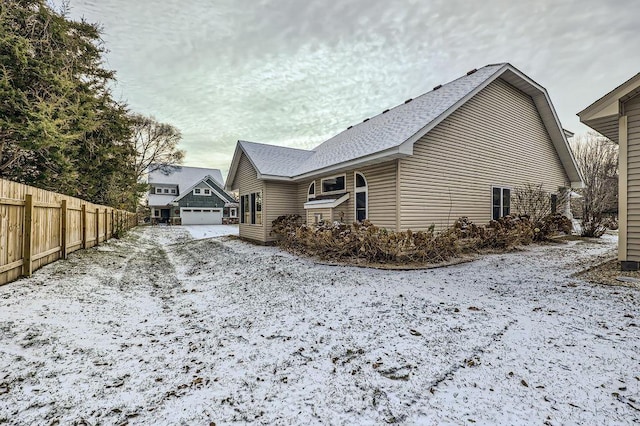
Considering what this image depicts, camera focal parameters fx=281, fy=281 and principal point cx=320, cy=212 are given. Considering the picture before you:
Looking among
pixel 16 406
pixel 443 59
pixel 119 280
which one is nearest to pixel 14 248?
pixel 119 280

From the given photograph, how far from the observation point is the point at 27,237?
4930 mm

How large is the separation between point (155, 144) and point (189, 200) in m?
7.23

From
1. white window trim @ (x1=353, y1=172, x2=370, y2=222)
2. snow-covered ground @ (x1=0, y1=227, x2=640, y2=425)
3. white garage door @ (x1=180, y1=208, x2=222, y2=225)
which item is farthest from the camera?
white garage door @ (x1=180, y1=208, x2=222, y2=225)

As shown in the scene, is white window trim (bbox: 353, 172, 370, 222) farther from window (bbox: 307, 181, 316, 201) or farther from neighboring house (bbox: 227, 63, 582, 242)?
window (bbox: 307, 181, 316, 201)

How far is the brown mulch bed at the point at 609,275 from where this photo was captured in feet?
17.1

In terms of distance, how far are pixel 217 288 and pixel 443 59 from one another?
1283 centimetres

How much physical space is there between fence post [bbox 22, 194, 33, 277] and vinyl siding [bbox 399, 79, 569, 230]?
8.38 meters

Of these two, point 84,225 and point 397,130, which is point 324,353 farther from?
point 84,225

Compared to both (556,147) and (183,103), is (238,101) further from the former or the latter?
(556,147)

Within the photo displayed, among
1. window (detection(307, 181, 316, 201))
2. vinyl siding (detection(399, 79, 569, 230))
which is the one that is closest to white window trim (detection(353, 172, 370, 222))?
vinyl siding (detection(399, 79, 569, 230))

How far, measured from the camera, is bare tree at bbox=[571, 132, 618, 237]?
42.6ft

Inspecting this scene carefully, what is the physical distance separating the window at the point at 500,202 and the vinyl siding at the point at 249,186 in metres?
9.85

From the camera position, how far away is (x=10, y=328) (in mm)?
3256

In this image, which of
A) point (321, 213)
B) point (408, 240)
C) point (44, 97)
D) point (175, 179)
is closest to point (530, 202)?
point (408, 240)
